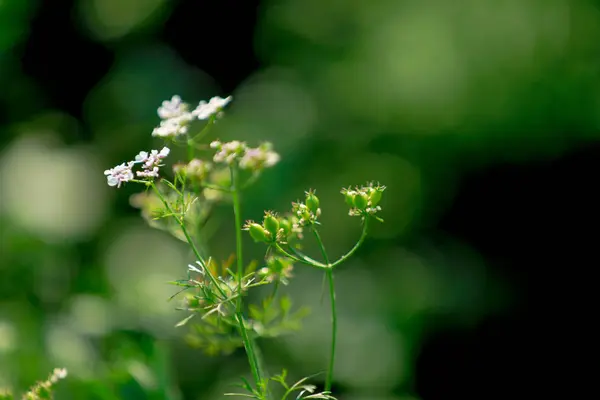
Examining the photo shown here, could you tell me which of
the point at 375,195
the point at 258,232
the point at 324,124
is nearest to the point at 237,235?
the point at 258,232

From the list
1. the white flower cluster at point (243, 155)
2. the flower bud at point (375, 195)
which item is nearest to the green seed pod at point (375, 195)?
the flower bud at point (375, 195)

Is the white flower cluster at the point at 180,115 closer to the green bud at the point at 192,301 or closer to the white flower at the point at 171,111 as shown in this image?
the white flower at the point at 171,111

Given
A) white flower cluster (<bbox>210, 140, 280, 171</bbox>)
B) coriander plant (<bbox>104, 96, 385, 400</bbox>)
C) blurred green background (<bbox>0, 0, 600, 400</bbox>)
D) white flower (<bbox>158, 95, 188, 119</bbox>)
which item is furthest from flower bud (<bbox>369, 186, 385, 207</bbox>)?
blurred green background (<bbox>0, 0, 600, 400</bbox>)

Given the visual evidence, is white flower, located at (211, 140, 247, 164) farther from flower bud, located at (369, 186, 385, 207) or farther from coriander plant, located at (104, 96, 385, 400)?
flower bud, located at (369, 186, 385, 207)

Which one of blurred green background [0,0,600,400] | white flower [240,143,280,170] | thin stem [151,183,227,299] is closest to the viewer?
thin stem [151,183,227,299]

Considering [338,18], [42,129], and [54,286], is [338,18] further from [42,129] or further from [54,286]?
[54,286]

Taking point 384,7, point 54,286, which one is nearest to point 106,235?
point 54,286
